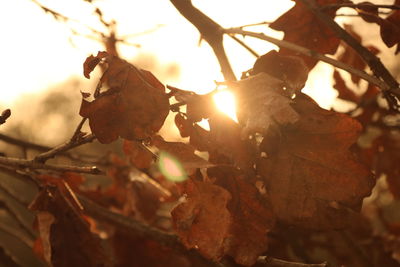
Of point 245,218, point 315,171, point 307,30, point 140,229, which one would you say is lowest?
point 140,229

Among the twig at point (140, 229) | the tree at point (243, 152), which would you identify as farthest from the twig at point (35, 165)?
→ the twig at point (140, 229)

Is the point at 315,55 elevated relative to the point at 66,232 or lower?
elevated

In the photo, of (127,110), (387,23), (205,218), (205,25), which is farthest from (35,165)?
(387,23)

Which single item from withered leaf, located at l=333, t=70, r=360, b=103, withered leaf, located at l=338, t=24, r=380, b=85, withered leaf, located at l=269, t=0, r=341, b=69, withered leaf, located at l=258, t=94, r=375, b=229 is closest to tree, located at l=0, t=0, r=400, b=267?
withered leaf, located at l=258, t=94, r=375, b=229

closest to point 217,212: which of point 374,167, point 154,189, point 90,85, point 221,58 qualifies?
point 221,58

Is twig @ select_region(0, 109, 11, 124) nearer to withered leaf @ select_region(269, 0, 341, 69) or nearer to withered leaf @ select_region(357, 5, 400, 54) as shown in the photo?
withered leaf @ select_region(269, 0, 341, 69)

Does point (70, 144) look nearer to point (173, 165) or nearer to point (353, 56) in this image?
point (173, 165)
